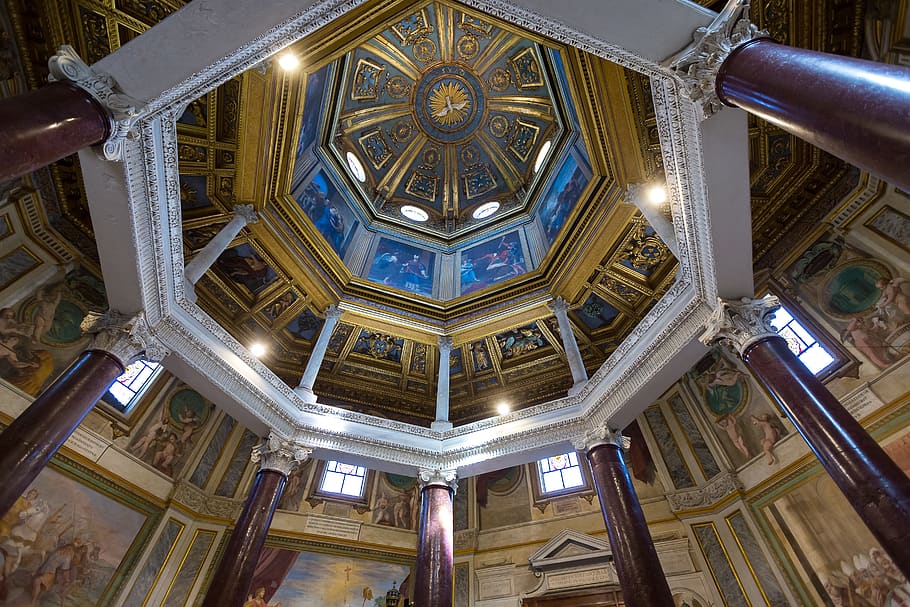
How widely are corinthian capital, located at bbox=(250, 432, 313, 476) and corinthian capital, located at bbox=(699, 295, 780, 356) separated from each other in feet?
25.4

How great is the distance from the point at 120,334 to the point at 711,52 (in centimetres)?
843

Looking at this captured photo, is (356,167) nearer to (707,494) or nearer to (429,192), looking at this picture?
(429,192)

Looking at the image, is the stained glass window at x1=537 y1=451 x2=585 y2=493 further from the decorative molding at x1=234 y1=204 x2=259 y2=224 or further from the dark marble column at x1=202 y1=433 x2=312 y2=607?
the decorative molding at x1=234 y1=204 x2=259 y2=224

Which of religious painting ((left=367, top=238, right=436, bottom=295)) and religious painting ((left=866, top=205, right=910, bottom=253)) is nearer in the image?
religious painting ((left=866, top=205, right=910, bottom=253))

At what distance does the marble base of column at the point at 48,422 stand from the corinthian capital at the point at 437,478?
5884 millimetres

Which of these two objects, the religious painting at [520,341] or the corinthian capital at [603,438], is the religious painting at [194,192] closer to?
the religious painting at [520,341]

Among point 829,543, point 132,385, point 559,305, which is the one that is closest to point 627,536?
point 829,543

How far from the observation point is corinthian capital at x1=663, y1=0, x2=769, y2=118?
427cm

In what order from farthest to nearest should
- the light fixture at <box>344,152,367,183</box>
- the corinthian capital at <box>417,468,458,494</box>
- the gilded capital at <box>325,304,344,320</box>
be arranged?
the light fixture at <box>344,152,367,183</box> → the gilded capital at <box>325,304,344,320</box> → the corinthian capital at <box>417,468,458,494</box>

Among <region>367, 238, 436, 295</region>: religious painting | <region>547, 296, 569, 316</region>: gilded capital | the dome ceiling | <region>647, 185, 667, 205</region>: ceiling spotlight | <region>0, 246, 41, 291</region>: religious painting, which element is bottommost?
<region>0, 246, 41, 291</region>: religious painting

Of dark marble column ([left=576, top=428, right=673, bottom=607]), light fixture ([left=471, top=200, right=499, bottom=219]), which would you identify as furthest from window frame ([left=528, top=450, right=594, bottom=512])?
light fixture ([left=471, top=200, right=499, bottom=219])

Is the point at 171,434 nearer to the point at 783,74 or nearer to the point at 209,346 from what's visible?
the point at 209,346

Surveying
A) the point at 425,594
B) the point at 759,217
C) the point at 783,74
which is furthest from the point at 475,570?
the point at 783,74

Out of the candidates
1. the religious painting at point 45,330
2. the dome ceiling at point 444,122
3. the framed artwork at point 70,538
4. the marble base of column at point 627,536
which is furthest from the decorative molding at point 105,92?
the dome ceiling at point 444,122
